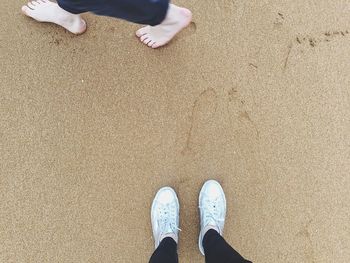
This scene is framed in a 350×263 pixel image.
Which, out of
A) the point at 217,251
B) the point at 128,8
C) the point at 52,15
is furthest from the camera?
the point at 52,15

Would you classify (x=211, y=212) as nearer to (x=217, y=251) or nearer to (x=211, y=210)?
(x=211, y=210)

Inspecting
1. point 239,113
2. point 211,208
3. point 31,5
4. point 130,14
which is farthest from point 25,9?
point 211,208

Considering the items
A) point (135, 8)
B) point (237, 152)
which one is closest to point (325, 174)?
point (237, 152)

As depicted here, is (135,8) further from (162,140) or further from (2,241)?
(2,241)

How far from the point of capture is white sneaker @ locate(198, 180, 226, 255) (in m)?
1.28

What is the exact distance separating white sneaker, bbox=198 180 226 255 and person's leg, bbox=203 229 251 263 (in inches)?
1.7

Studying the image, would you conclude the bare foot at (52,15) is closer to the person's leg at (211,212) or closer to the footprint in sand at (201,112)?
the footprint in sand at (201,112)

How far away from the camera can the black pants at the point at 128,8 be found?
854 millimetres

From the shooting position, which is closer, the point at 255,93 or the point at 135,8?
the point at 135,8

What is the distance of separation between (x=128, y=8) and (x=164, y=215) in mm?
672

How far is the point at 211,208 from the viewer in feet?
4.21

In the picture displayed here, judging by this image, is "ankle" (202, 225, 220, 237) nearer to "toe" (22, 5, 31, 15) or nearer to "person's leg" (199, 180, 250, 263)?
"person's leg" (199, 180, 250, 263)

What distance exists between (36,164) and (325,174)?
36.8 inches

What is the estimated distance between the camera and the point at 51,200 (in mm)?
1274
